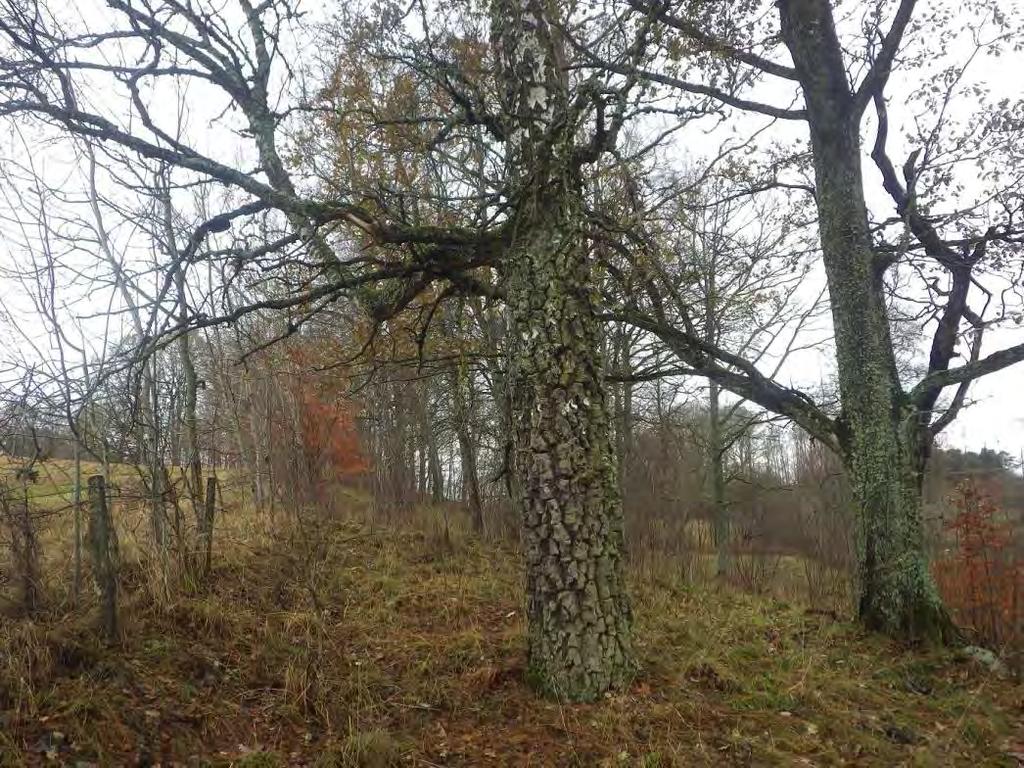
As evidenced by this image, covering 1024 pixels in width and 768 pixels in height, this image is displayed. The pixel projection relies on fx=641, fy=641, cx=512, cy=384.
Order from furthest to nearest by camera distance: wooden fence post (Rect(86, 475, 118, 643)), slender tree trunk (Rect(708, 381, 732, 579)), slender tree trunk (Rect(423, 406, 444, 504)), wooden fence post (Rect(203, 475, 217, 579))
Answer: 1. slender tree trunk (Rect(423, 406, 444, 504))
2. slender tree trunk (Rect(708, 381, 732, 579))
3. wooden fence post (Rect(203, 475, 217, 579))
4. wooden fence post (Rect(86, 475, 118, 643))

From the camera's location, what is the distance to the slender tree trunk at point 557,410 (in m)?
3.61

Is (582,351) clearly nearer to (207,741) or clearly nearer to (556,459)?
(556,459)

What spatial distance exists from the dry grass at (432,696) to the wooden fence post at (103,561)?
4.3 inches

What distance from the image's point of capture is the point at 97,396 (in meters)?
4.55

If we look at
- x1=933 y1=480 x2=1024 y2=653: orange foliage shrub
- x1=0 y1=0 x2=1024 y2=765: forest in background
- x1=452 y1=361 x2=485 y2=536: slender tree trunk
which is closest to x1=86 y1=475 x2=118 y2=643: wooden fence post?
x1=0 y1=0 x2=1024 y2=765: forest in background

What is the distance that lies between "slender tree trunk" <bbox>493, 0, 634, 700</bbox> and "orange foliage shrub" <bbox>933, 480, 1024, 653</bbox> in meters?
3.34

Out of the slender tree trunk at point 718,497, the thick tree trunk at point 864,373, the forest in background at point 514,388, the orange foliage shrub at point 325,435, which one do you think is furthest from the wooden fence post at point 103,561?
the slender tree trunk at point 718,497

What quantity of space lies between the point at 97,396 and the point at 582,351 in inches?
136

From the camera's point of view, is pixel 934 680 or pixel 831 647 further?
pixel 831 647

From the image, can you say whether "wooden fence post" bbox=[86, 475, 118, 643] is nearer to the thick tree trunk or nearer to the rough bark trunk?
the rough bark trunk

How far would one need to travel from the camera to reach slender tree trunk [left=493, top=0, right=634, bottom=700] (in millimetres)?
3611

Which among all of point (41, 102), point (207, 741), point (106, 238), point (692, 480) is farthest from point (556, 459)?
point (692, 480)

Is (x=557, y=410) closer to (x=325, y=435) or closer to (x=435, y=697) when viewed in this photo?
(x=435, y=697)

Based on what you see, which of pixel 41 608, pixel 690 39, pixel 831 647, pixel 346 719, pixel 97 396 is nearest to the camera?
pixel 346 719
